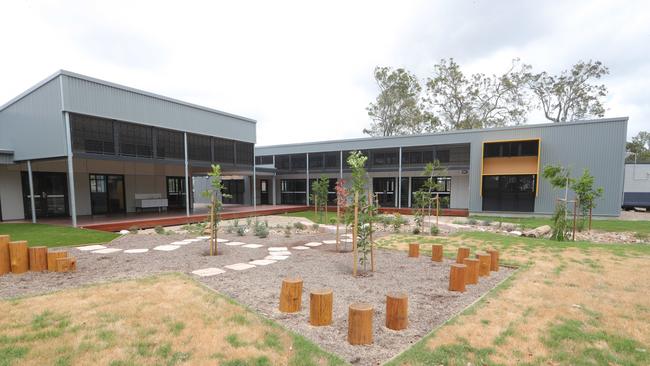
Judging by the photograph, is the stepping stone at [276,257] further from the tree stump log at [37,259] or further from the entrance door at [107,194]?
the entrance door at [107,194]

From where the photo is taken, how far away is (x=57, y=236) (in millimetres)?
8984

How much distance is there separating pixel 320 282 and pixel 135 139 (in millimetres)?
11755

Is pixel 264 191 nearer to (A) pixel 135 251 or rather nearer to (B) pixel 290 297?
(A) pixel 135 251

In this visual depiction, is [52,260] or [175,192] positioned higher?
[175,192]

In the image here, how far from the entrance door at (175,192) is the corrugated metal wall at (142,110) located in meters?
5.15

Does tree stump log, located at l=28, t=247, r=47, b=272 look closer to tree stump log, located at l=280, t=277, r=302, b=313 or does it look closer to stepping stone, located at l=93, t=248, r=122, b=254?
stepping stone, located at l=93, t=248, r=122, b=254

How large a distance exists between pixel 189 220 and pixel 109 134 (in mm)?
4837

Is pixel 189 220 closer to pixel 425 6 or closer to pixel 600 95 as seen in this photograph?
pixel 425 6

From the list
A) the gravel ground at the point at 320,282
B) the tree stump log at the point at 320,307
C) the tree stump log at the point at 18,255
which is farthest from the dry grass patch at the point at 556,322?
the tree stump log at the point at 18,255

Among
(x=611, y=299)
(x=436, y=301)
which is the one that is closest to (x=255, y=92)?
(x=436, y=301)

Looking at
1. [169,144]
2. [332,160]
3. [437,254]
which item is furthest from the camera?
[332,160]

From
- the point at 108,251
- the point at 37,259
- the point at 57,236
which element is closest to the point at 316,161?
the point at 57,236

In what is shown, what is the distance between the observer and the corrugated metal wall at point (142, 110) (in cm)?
1083

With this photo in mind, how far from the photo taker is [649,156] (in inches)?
1555
